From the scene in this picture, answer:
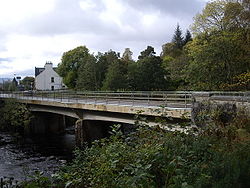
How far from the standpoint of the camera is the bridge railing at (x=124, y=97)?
15.0 meters

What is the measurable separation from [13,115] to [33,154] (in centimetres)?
953

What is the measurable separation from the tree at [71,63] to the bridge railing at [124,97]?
2612cm

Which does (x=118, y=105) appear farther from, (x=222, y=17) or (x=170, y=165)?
(x=222, y=17)

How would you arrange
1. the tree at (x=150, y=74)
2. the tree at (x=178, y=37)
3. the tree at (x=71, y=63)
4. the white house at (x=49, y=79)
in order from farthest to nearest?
1. the tree at (x=178, y=37)
2. the white house at (x=49, y=79)
3. the tree at (x=71, y=63)
4. the tree at (x=150, y=74)

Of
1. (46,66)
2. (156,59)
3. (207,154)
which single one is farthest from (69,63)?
(207,154)

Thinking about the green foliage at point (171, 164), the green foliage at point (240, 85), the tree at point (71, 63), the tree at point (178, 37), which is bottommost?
the green foliage at point (171, 164)

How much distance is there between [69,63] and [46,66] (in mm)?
11732

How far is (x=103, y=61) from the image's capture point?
2028 inches

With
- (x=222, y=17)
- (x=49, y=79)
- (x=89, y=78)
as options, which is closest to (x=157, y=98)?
(x=222, y=17)

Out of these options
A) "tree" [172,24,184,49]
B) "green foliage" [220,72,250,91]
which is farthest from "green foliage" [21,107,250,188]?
"tree" [172,24,184,49]

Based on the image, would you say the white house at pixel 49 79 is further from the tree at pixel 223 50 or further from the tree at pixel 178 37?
the tree at pixel 223 50

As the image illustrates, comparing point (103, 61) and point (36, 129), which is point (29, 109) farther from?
point (103, 61)

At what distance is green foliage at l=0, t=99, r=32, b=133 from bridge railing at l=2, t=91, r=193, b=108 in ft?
6.79

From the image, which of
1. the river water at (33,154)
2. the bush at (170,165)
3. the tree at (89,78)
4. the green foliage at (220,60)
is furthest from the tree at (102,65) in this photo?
the bush at (170,165)
